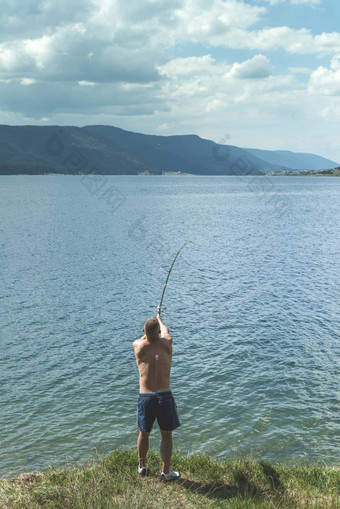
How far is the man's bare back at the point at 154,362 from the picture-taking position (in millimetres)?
9164

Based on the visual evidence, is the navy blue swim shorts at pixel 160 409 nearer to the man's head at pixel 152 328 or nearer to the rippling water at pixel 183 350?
the man's head at pixel 152 328

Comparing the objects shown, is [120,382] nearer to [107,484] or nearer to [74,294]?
[107,484]

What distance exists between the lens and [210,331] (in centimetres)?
2275

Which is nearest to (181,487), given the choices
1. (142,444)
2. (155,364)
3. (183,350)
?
(142,444)

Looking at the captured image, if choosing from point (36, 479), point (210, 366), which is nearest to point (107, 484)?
point (36, 479)

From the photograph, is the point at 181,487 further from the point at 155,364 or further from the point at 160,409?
the point at 155,364

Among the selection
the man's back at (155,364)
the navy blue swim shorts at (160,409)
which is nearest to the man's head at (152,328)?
the man's back at (155,364)

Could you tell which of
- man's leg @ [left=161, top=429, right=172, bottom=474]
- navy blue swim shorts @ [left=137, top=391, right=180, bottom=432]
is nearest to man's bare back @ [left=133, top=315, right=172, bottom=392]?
navy blue swim shorts @ [left=137, top=391, right=180, bottom=432]

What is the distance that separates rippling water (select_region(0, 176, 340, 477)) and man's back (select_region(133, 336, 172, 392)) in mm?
4257

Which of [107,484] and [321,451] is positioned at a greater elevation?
[107,484]

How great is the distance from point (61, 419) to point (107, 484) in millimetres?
6241

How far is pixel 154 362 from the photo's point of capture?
30.1ft

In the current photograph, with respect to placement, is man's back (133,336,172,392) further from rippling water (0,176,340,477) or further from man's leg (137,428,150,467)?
rippling water (0,176,340,477)

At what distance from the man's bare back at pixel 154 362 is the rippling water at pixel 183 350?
14.0 feet
